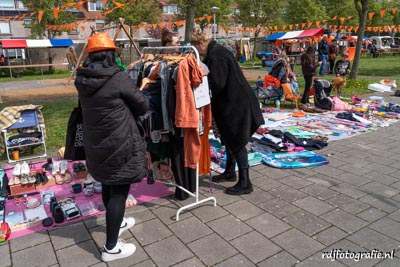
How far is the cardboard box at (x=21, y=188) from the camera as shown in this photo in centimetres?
414

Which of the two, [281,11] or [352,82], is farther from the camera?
[281,11]

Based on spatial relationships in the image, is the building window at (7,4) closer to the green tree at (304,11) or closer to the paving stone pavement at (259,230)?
the green tree at (304,11)

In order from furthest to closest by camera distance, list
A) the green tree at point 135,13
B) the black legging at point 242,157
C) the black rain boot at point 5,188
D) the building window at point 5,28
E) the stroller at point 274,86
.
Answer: the building window at point 5,28 < the green tree at point 135,13 < the stroller at point 274,86 < the black rain boot at point 5,188 < the black legging at point 242,157

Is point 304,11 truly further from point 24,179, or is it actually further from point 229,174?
point 24,179

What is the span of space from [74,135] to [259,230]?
6.49 ft

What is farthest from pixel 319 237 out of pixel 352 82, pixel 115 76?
pixel 352 82

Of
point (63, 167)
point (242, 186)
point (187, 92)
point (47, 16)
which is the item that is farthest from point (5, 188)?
point (47, 16)

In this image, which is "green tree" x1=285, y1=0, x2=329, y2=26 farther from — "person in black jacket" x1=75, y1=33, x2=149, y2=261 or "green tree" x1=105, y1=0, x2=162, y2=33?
"person in black jacket" x1=75, y1=33, x2=149, y2=261

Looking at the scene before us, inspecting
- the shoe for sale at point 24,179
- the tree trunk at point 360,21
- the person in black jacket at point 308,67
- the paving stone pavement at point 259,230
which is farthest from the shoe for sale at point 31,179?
the tree trunk at point 360,21

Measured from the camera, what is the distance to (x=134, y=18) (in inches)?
1104

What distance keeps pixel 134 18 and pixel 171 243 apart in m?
27.6

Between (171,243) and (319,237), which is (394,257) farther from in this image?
(171,243)

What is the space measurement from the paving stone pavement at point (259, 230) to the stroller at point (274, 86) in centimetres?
490

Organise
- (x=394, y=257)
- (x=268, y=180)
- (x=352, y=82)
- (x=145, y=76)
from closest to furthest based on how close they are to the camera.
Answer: (x=394, y=257)
(x=145, y=76)
(x=268, y=180)
(x=352, y=82)
